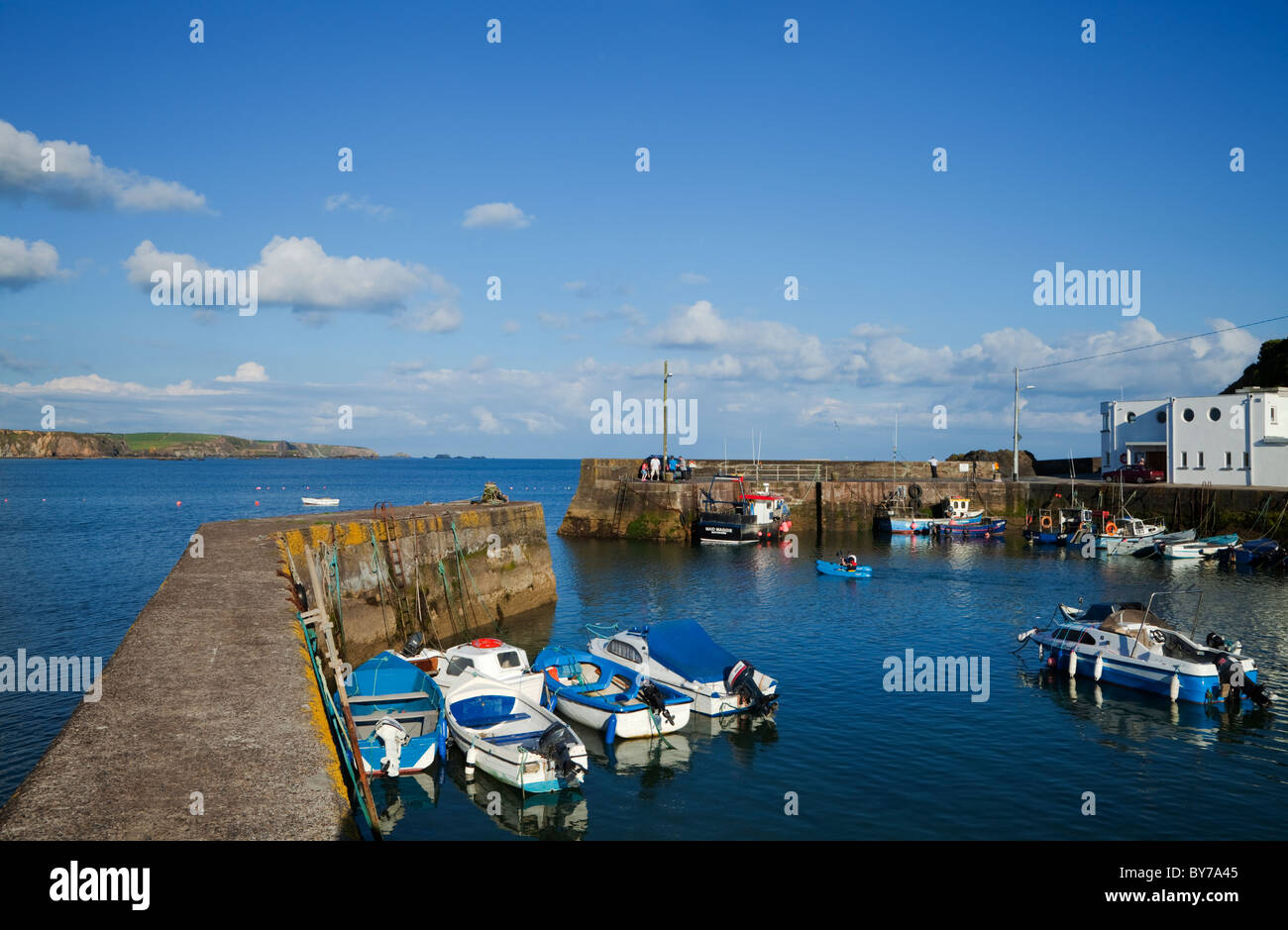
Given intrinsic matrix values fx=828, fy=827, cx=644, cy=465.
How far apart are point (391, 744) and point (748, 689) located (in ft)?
26.9

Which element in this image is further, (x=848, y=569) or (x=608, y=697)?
(x=848, y=569)

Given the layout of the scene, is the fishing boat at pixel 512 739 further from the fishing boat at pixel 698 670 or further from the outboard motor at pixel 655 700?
the fishing boat at pixel 698 670

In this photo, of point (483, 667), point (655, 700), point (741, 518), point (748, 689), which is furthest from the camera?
point (741, 518)

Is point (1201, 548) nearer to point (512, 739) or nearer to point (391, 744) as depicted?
point (512, 739)

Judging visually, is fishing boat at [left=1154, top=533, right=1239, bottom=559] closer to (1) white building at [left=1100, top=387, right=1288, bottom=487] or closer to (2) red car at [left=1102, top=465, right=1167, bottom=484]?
(1) white building at [left=1100, top=387, right=1288, bottom=487]

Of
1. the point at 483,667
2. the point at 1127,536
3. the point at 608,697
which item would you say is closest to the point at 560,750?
the point at 608,697

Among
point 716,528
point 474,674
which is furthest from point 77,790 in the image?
point 716,528

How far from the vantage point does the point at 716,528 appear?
180 ft

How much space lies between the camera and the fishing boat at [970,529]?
57.3 m

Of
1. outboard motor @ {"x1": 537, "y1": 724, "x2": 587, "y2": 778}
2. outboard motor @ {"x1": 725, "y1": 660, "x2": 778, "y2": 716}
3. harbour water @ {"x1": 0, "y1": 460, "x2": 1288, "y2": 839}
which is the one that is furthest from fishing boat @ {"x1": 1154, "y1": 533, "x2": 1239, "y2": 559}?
outboard motor @ {"x1": 537, "y1": 724, "x2": 587, "y2": 778}

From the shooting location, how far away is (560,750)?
15.5 metres

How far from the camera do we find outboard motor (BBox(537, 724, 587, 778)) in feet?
50.5

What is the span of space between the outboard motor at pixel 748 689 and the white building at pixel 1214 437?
51225 millimetres
